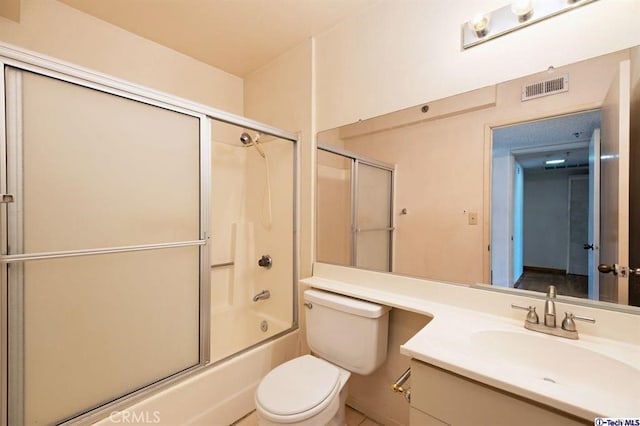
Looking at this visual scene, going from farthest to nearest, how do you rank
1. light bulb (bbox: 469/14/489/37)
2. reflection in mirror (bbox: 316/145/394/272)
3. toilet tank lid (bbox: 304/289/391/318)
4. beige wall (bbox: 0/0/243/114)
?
reflection in mirror (bbox: 316/145/394/272) < beige wall (bbox: 0/0/243/114) < toilet tank lid (bbox: 304/289/391/318) < light bulb (bbox: 469/14/489/37)

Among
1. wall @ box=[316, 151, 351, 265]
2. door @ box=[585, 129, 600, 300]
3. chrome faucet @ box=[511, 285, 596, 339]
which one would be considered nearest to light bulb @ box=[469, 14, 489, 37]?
door @ box=[585, 129, 600, 300]

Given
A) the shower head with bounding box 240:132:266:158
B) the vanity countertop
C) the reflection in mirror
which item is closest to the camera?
the vanity countertop

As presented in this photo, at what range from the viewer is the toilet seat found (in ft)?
3.54

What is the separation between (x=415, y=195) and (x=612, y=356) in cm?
93

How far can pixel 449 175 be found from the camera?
1.34m

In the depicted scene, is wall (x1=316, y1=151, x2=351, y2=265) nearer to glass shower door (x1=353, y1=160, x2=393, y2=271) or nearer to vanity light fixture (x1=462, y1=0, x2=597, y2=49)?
glass shower door (x1=353, y1=160, x2=393, y2=271)

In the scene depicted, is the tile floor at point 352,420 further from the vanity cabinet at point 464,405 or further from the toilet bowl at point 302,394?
the vanity cabinet at point 464,405

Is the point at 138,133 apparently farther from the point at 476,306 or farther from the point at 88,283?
the point at 476,306

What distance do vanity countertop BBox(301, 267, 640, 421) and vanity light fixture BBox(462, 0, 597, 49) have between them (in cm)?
115

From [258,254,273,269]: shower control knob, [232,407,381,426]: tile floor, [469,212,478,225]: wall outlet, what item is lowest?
[232,407,381,426]: tile floor

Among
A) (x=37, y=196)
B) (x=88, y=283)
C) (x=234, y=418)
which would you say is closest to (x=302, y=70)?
(x=37, y=196)

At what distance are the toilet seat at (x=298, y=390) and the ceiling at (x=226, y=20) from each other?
2.06m

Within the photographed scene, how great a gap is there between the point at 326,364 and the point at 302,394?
0.25 m

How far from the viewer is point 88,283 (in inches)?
44.6
